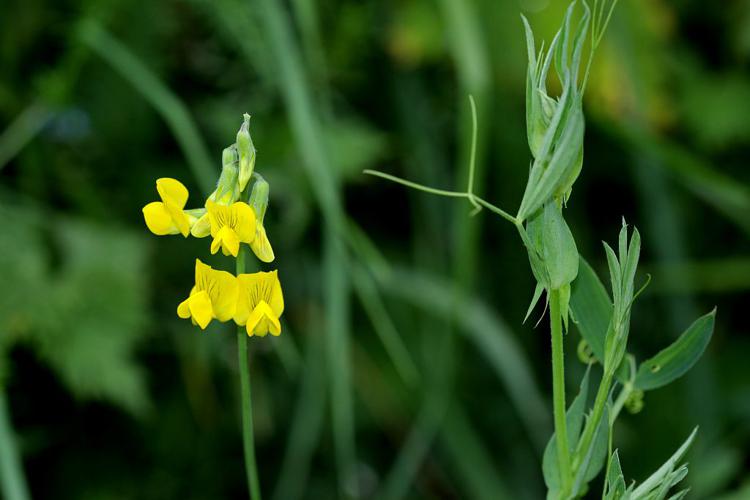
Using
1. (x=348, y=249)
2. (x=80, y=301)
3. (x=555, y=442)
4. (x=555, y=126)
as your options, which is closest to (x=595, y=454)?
(x=555, y=442)

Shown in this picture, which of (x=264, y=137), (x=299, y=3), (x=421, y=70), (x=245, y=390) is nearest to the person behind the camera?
(x=245, y=390)

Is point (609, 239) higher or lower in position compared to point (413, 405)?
higher

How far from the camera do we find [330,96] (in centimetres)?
132

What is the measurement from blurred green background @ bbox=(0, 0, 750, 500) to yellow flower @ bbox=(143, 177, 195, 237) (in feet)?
1.86

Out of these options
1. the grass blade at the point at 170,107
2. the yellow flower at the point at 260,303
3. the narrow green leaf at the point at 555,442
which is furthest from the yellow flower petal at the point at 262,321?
the grass blade at the point at 170,107

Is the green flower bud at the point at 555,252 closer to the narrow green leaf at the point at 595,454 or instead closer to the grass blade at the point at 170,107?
the narrow green leaf at the point at 595,454

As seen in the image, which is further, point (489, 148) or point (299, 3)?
point (489, 148)

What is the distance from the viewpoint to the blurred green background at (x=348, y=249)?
3.45ft

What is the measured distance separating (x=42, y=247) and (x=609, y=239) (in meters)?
0.80

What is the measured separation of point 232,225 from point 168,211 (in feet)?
0.08

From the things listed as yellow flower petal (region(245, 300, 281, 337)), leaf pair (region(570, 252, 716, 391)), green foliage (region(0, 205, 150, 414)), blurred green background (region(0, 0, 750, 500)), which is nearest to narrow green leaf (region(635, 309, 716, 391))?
leaf pair (region(570, 252, 716, 391))

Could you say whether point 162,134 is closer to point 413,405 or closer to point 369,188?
point 369,188

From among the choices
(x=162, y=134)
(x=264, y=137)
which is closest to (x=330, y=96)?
(x=264, y=137)

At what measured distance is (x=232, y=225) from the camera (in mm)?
332
